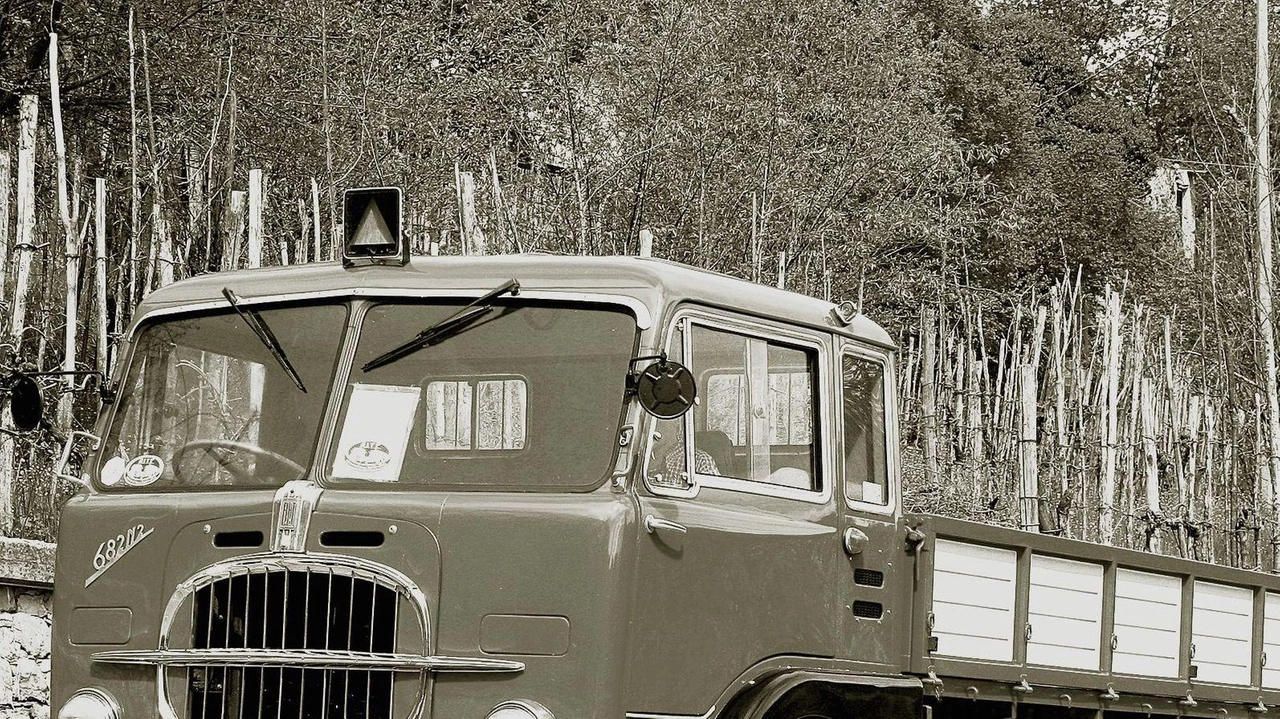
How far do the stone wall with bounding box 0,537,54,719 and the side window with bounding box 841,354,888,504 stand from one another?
4258mm

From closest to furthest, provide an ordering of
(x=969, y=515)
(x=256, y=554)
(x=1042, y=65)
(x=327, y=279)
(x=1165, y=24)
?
(x=256, y=554) → (x=327, y=279) → (x=969, y=515) → (x=1042, y=65) → (x=1165, y=24)

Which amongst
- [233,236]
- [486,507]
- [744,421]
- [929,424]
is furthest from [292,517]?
[929,424]

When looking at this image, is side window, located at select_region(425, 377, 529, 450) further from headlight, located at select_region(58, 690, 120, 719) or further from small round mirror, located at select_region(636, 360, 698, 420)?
headlight, located at select_region(58, 690, 120, 719)

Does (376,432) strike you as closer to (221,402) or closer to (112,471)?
(221,402)

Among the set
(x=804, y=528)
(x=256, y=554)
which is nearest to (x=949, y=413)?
(x=804, y=528)

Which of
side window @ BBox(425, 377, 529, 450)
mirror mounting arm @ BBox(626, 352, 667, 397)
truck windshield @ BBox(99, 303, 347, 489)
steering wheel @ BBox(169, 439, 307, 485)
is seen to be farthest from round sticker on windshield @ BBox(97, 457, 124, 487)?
mirror mounting arm @ BBox(626, 352, 667, 397)

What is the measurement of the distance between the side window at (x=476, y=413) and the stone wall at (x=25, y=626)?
350 cm

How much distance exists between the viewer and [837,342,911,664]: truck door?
22.6 ft

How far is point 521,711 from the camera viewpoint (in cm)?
564

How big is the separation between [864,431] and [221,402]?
98.4 inches

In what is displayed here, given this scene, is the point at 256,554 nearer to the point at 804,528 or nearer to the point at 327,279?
the point at 327,279

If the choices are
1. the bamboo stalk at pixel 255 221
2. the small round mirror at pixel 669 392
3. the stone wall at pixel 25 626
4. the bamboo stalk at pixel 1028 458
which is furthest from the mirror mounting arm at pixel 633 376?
the bamboo stalk at pixel 1028 458

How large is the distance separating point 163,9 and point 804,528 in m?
11.3

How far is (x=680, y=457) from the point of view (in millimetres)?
6172
